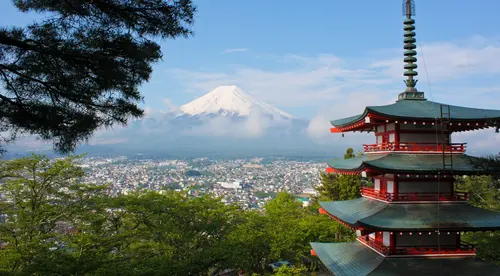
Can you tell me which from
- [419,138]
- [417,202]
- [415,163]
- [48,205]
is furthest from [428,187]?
[48,205]

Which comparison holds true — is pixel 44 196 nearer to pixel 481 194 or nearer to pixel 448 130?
pixel 448 130

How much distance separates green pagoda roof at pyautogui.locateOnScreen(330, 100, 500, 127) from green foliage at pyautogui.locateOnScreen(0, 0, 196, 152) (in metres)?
6.98

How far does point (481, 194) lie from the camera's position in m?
26.4

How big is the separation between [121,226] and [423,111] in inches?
516

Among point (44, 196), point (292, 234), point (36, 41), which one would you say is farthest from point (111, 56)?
point (292, 234)

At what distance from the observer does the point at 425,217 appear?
10055 mm

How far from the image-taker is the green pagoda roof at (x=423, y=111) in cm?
1035

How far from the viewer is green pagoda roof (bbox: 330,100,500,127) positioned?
1035 centimetres

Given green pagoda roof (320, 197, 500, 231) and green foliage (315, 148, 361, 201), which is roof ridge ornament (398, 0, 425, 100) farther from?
green foliage (315, 148, 361, 201)

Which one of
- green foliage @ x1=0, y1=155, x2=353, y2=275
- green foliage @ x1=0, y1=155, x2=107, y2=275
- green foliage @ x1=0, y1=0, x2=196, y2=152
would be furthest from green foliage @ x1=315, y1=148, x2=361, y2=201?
green foliage @ x1=0, y1=0, x2=196, y2=152

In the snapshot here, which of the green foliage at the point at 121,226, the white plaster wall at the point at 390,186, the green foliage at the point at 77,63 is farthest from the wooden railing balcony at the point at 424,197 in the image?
the green foliage at the point at 77,63

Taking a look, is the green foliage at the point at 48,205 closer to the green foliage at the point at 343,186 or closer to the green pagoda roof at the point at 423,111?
the green pagoda roof at the point at 423,111

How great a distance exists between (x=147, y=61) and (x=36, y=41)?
1637 millimetres

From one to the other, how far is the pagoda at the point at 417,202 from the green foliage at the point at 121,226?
13.9 ft
